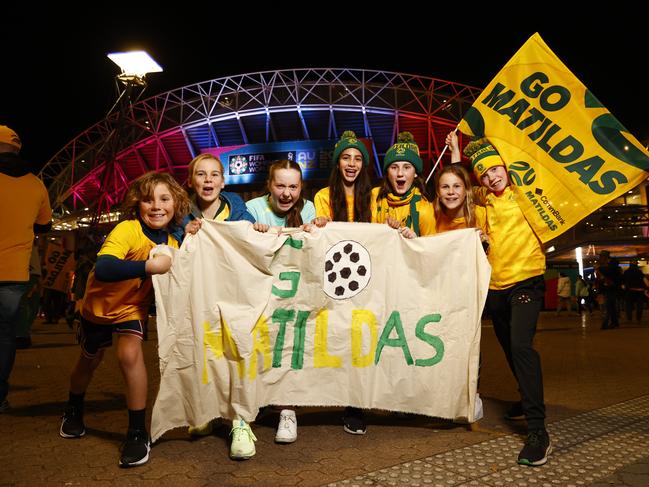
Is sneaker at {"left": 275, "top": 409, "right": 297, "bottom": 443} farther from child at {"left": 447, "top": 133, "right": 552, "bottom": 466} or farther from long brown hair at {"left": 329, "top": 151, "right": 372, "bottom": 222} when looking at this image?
long brown hair at {"left": 329, "top": 151, "right": 372, "bottom": 222}

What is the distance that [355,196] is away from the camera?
4090mm

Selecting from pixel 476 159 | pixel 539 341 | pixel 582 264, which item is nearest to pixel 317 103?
pixel 582 264

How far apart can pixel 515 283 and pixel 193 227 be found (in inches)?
86.0

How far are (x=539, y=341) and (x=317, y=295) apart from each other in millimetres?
7330

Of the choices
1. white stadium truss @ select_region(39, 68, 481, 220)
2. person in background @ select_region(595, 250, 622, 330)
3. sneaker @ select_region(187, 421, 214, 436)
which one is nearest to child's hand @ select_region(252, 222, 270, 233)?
sneaker @ select_region(187, 421, 214, 436)

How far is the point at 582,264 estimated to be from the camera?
3103 centimetres

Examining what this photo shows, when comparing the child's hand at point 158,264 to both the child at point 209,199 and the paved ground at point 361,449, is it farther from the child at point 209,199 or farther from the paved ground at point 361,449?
the paved ground at point 361,449

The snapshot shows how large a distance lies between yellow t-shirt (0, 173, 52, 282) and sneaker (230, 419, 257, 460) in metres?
2.14

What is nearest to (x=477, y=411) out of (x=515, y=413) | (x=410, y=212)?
(x=515, y=413)

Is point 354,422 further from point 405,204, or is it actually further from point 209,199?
point 209,199

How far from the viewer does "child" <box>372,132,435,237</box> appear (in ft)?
12.9

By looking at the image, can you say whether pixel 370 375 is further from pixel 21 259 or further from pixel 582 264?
pixel 582 264

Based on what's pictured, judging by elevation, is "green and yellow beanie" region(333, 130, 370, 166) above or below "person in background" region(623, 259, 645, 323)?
above

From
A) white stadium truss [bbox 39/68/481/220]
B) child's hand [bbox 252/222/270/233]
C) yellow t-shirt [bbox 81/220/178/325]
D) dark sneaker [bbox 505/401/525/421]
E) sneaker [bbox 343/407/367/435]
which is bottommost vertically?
dark sneaker [bbox 505/401/525/421]
